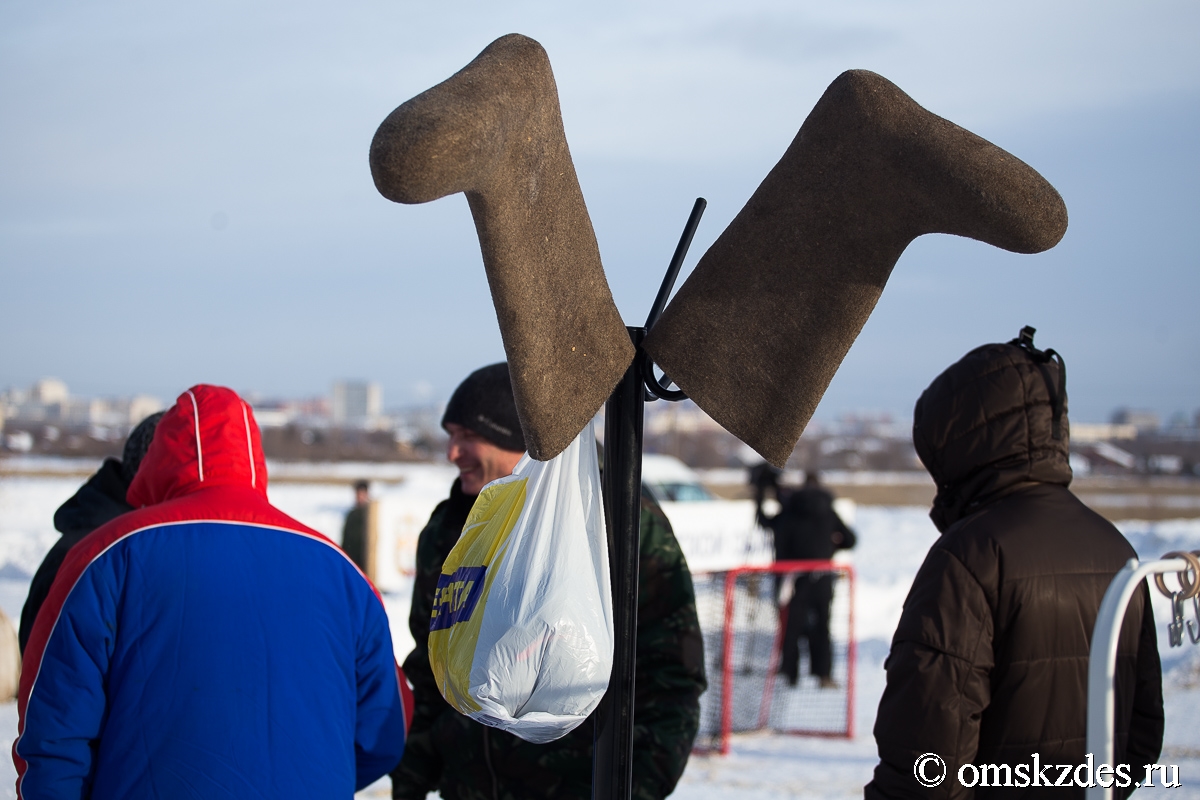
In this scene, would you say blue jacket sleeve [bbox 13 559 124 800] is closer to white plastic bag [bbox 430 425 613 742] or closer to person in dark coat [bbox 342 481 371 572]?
white plastic bag [bbox 430 425 613 742]

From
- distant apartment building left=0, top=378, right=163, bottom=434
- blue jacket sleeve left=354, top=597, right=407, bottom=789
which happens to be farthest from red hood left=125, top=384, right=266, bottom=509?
distant apartment building left=0, top=378, right=163, bottom=434

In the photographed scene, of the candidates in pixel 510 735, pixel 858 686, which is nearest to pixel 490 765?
pixel 510 735

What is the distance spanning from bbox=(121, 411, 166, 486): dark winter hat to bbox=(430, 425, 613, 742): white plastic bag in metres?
1.57

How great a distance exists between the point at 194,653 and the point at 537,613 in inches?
34.9

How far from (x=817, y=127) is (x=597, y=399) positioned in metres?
0.54

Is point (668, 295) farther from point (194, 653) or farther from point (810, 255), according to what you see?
point (194, 653)

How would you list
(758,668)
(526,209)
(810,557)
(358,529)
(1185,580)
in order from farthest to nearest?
1. (358,529)
2. (810,557)
3. (758,668)
4. (1185,580)
5. (526,209)

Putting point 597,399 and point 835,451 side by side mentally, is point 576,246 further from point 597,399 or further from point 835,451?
point 835,451

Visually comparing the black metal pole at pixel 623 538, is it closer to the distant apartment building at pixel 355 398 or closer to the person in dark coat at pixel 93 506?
the person in dark coat at pixel 93 506

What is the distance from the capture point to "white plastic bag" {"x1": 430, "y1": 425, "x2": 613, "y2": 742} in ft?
5.13

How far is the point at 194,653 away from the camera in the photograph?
6.75 ft

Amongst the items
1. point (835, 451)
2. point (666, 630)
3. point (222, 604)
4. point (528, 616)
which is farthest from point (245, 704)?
point (835, 451)

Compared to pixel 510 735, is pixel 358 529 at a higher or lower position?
lower

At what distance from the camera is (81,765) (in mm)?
2002
